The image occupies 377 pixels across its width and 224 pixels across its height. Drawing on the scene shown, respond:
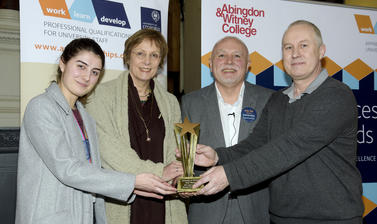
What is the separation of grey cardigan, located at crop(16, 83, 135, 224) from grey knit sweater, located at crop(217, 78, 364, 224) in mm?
827

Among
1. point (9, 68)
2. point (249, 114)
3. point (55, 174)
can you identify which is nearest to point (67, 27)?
point (9, 68)

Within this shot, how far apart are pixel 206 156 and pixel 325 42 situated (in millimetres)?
2533

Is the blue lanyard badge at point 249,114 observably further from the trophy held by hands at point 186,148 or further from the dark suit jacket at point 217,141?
the trophy held by hands at point 186,148

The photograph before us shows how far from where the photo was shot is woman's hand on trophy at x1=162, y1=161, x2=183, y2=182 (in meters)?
2.42

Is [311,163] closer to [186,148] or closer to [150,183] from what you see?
[186,148]

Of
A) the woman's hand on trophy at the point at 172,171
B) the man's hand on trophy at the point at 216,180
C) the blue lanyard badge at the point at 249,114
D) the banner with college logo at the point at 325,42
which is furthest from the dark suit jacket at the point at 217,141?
the banner with college logo at the point at 325,42

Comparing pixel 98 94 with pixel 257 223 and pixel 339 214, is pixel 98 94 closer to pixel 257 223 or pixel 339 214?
pixel 257 223

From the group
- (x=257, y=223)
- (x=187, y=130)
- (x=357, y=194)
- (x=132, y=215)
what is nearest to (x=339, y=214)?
(x=357, y=194)

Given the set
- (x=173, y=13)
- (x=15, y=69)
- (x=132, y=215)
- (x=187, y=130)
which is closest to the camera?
(x=187, y=130)

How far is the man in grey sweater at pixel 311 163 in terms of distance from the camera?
6.27ft

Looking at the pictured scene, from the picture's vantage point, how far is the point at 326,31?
410 centimetres

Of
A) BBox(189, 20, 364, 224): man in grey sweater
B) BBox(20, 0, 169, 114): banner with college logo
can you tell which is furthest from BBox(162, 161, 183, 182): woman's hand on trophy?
BBox(20, 0, 169, 114): banner with college logo

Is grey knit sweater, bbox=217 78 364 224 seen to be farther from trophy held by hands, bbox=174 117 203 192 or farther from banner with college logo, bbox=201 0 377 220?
banner with college logo, bbox=201 0 377 220

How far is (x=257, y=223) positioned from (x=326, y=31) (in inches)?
107
